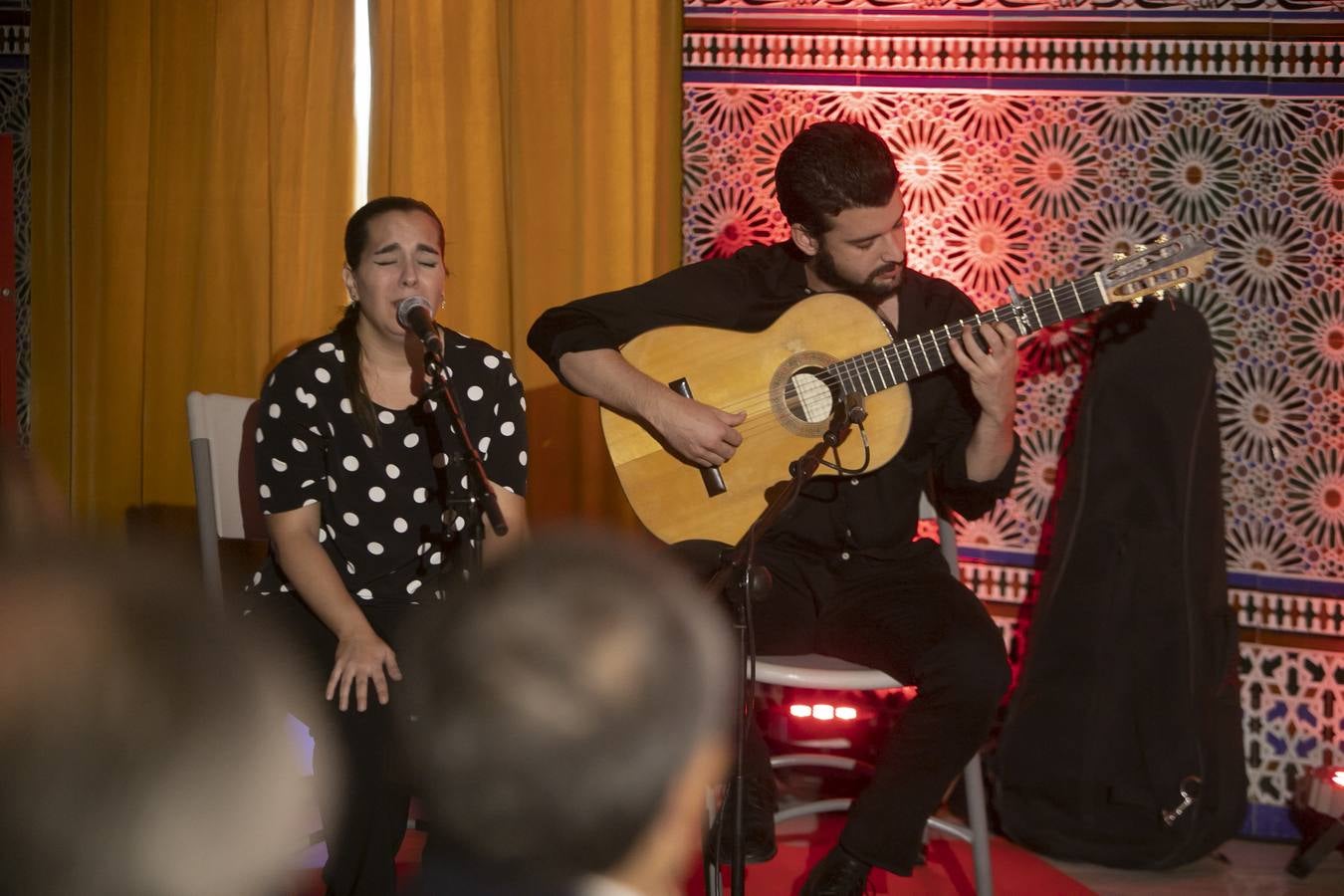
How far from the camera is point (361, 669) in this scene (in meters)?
2.07

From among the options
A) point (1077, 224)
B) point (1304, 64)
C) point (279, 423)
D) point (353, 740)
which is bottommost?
point (353, 740)

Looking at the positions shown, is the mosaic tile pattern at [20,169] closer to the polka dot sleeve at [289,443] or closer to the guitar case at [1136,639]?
the polka dot sleeve at [289,443]

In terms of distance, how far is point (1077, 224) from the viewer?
3104 millimetres

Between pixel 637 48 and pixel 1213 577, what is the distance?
6.52 feet

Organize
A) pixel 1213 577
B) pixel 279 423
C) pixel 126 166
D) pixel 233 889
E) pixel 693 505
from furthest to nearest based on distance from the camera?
pixel 126 166
pixel 1213 577
pixel 693 505
pixel 279 423
pixel 233 889

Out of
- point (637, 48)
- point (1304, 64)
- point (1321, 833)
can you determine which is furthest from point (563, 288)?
point (1321, 833)

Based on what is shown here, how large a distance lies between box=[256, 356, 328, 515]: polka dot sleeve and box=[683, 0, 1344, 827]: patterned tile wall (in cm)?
134

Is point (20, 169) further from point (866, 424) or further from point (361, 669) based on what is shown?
point (866, 424)

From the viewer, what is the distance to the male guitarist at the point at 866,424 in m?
2.29

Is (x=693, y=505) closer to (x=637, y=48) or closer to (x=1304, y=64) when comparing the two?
(x=637, y=48)

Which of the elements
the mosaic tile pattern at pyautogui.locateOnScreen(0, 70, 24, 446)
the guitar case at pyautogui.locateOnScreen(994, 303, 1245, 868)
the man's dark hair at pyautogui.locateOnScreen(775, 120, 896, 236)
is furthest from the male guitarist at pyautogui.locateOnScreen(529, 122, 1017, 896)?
the mosaic tile pattern at pyautogui.locateOnScreen(0, 70, 24, 446)

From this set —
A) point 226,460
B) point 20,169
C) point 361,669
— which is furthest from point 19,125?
point 361,669

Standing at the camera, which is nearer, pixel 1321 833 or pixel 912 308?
pixel 912 308

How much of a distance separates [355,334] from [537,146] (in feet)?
3.27
